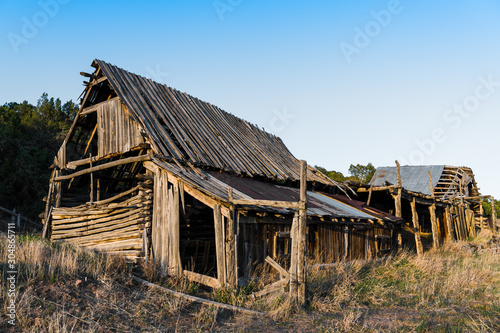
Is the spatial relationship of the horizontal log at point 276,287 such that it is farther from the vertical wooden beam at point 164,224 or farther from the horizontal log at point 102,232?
the horizontal log at point 102,232

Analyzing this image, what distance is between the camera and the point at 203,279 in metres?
9.30

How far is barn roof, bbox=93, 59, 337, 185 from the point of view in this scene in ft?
Answer: 40.9

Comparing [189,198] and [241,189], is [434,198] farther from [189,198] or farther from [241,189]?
[189,198]

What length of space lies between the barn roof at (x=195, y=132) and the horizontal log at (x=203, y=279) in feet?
12.0

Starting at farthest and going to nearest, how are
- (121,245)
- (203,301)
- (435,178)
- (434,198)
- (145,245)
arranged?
1. (435,178)
2. (434,198)
3. (121,245)
4. (145,245)
5. (203,301)

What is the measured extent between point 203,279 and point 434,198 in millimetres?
14433

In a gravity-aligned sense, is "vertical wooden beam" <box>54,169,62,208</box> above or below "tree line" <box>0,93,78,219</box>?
below

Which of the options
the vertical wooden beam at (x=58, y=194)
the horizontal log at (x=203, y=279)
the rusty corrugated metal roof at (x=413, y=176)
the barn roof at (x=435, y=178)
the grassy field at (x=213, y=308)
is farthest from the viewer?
the rusty corrugated metal roof at (x=413, y=176)

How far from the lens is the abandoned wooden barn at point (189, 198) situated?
941cm

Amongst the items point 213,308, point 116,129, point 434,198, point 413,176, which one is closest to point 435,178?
point 413,176

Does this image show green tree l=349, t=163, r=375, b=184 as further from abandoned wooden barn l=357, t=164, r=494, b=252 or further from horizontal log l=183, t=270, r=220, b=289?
horizontal log l=183, t=270, r=220, b=289

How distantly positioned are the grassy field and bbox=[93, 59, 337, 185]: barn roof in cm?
425

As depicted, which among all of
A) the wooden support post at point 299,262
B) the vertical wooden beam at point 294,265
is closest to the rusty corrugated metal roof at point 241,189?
the vertical wooden beam at point 294,265

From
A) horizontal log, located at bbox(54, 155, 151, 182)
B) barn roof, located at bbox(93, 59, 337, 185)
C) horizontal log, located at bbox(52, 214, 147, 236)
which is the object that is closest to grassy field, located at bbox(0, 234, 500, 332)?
horizontal log, located at bbox(52, 214, 147, 236)
